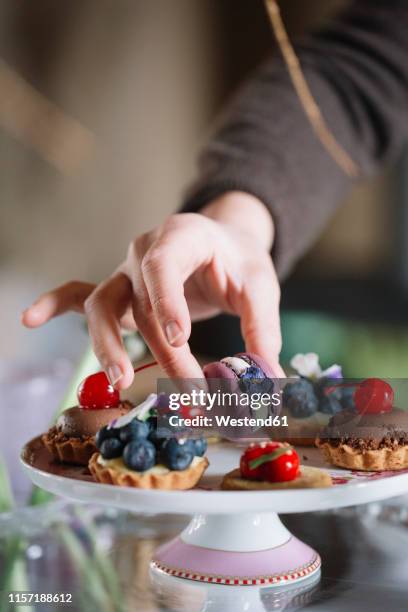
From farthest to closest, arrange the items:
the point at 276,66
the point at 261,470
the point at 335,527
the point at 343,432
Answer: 1. the point at 276,66
2. the point at 335,527
3. the point at 343,432
4. the point at 261,470

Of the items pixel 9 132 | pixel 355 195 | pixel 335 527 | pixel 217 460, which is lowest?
pixel 335 527

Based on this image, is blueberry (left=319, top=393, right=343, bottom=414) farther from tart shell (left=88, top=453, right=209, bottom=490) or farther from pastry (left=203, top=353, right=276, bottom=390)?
tart shell (left=88, top=453, right=209, bottom=490)

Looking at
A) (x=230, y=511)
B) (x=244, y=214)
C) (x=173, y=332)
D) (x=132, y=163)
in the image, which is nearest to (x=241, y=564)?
(x=230, y=511)

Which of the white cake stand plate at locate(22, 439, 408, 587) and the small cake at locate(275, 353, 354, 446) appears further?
the small cake at locate(275, 353, 354, 446)

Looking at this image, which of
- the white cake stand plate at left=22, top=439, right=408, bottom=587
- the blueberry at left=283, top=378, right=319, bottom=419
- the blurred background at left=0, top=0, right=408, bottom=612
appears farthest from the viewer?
the blurred background at left=0, top=0, right=408, bottom=612

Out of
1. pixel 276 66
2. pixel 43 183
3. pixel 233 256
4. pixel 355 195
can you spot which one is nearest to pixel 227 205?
pixel 233 256

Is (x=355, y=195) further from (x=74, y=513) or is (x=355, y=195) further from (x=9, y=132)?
(x=74, y=513)

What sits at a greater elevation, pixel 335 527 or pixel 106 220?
pixel 106 220

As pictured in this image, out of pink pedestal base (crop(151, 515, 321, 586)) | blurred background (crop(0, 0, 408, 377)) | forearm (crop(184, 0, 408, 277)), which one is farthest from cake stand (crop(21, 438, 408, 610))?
blurred background (crop(0, 0, 408, 377))
